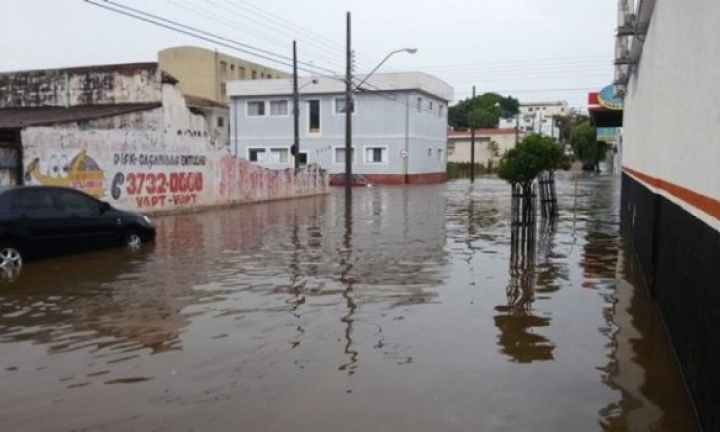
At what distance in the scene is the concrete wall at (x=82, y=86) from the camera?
984 inches

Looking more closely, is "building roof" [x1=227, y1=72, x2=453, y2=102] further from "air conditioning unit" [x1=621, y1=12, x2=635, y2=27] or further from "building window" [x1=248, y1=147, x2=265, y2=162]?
"air conditioning unit" [x1=621, y1=12, x2=635, y2=27]

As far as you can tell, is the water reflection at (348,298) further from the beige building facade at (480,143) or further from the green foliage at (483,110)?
the green foliage at (483,110)

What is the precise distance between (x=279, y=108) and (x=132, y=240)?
4047cm

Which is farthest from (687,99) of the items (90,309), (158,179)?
(158,179)

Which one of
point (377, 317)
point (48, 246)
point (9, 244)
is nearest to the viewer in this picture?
point (377, 317)

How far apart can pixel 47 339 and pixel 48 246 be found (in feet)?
19.5

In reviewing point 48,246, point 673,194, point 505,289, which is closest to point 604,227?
point 505,289

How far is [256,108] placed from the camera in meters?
55.2

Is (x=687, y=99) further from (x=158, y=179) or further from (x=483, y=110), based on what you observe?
(x=483, y=110)

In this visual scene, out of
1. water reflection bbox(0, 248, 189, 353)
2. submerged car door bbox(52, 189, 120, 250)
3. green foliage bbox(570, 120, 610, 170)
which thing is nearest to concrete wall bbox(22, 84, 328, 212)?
submerged car door bbox(52, 189, 120, 250)

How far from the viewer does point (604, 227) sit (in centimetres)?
1964

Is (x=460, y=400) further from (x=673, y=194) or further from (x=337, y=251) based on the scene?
(x=337, y=251)

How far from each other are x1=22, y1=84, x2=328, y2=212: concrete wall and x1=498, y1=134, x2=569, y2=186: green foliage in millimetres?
12122

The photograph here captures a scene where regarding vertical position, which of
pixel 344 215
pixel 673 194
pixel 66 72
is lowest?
pixel 344 215
